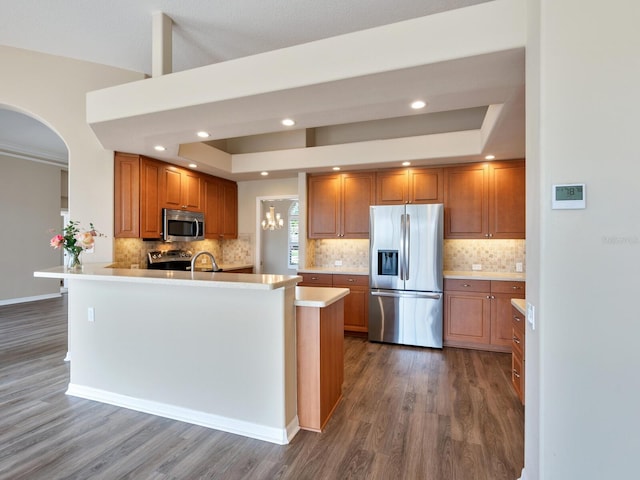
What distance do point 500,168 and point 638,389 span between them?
3404mm

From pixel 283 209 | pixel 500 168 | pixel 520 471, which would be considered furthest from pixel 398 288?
pixel 283 209

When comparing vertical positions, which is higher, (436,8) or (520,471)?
(436,8)

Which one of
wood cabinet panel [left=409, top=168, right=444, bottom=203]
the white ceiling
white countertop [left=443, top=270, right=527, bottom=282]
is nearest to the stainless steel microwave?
the white ceiling

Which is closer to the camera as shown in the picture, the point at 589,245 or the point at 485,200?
the point at 589,245

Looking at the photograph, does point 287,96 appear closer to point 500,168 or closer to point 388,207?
point 388,207

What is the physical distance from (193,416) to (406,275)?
114 inches

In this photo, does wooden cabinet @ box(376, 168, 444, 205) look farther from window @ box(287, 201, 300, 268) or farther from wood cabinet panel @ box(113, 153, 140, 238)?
wood cabinet panel @ box(113, 153, 140, 238)

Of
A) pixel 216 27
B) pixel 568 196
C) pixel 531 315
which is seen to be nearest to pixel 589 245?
pixel 568 196

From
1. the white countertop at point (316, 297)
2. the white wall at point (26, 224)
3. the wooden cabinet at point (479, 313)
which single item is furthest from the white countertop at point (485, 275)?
the white wall at point (26, 224)

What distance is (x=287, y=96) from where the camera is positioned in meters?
2.34

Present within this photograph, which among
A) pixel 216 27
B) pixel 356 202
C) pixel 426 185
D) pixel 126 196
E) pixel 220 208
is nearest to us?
pixel 216 27

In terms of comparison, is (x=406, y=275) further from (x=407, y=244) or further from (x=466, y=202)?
(x=466, y=202)

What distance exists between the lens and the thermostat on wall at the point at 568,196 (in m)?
1.47

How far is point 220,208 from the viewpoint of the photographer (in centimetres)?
557
